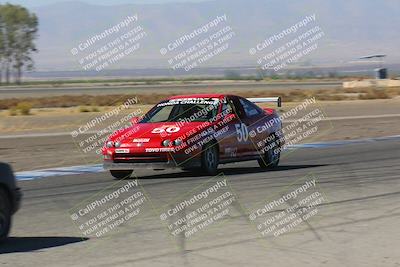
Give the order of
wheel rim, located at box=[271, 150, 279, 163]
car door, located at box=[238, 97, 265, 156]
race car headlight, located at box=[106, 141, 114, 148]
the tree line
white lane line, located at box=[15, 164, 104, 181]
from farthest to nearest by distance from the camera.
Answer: the tree line, wheel rim, located at box=[271, 150, 279, 163], car door, located at box=[238, 97, 265, 156], white lane line, located at box=[15, 164, 104, 181], race car headlight, located at box=[106, 141, 114, 148]

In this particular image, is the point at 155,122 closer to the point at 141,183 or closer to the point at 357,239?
the point at 141,183

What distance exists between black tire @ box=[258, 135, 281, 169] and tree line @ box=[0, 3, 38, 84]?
108 meters

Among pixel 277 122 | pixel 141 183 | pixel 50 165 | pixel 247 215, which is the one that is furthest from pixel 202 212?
pixel 50 165

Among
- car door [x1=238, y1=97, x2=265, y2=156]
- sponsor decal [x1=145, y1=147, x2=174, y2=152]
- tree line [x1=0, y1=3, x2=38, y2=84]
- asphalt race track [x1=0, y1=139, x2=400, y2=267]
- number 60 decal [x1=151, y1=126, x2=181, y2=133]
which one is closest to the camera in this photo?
asphalt race track [x1=0, y1=139, x2=400, y2=267]

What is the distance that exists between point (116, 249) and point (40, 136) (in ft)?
61.4

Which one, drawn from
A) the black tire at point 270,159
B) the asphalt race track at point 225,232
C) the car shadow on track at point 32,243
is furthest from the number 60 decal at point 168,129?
the car shadow on track at point 32,243

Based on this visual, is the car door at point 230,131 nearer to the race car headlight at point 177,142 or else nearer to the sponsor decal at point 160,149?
the race car headlight at point 177,142

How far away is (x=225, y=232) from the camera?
30.1ft

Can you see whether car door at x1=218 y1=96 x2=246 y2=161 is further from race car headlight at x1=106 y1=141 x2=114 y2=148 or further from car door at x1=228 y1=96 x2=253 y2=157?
race car headlight at x1=106 y1=141 x2=114 y2=148

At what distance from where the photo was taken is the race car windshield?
598 inches

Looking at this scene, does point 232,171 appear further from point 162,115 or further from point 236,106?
point 162,115

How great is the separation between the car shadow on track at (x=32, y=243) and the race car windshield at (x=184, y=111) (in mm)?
6338

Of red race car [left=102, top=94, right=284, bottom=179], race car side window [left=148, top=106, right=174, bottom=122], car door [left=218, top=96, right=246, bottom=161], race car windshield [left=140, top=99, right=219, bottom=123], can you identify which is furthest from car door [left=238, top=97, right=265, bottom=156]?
race car side window [left=148, top=106, right=174, bottom=122]

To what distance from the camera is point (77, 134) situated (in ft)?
88.1
